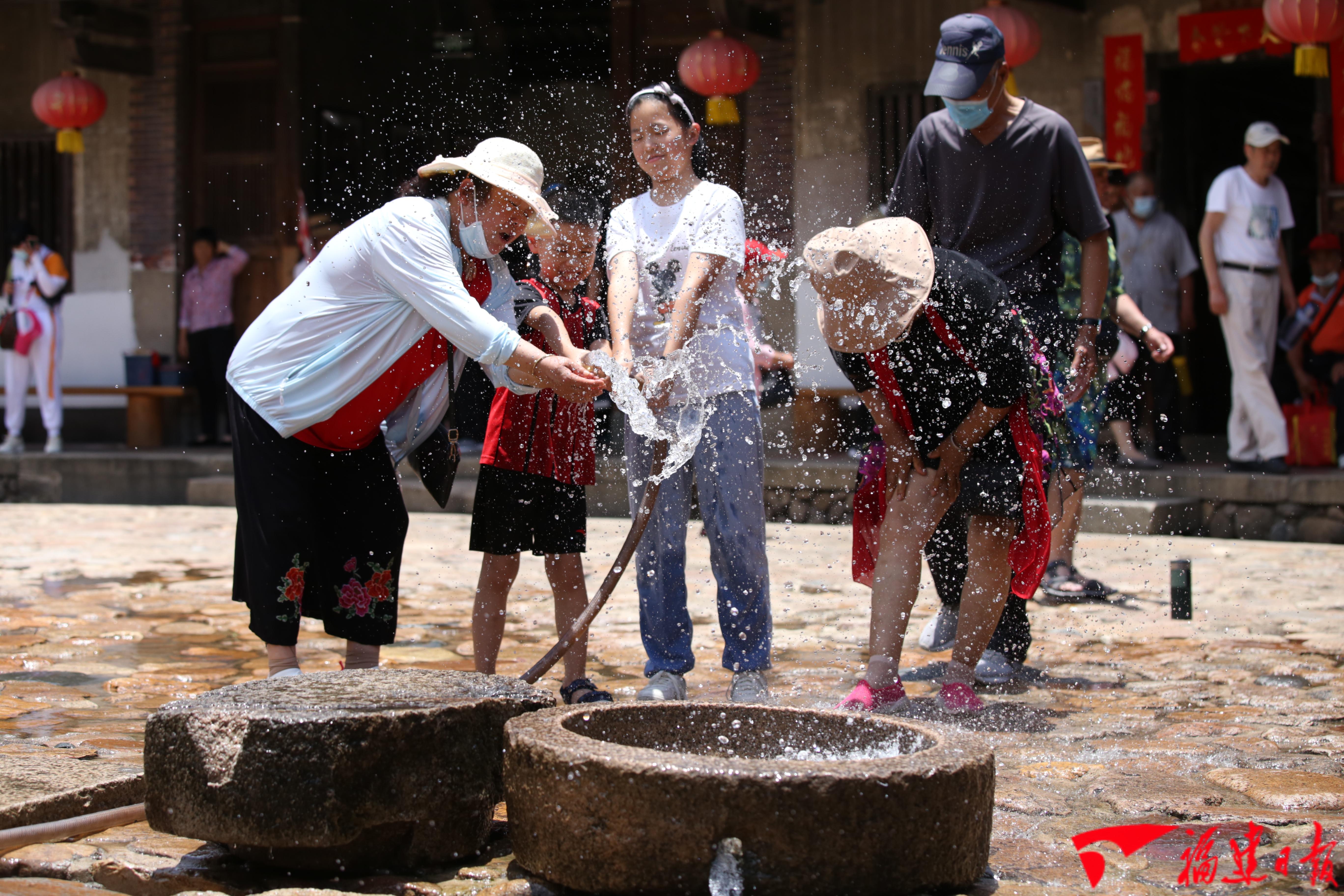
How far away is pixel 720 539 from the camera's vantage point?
3879 mm

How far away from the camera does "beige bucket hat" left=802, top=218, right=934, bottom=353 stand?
3.49 m

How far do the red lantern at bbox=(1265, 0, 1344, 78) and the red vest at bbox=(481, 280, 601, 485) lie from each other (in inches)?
238

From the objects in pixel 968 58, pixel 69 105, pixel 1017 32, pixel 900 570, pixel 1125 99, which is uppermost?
pixel 69 105

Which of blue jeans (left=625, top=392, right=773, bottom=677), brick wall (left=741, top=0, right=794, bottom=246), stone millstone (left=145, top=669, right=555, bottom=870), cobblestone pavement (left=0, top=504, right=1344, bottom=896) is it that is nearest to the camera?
stone millstone (left=145, top=669, right=555, bottom=870)

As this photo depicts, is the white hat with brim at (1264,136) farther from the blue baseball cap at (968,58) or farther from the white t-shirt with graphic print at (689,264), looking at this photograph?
the white t-shirt with graphic print at (689,264)

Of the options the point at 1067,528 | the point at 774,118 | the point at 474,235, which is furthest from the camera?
the point at 774,118

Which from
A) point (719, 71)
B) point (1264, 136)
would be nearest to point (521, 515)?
point (1264, 136)

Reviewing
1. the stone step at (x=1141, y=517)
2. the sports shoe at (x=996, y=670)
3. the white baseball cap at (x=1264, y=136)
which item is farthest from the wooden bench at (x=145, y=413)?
the sports shoe at (x=996, y=670)

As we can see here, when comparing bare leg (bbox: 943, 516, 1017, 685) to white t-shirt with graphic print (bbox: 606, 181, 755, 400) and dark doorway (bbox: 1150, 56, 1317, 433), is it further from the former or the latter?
dark doorway (bbox: 1150, 56, 1317, 433)


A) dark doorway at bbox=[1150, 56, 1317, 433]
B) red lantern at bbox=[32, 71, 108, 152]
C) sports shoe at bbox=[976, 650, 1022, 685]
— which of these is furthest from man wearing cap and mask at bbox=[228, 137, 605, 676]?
red lantern at bbox=[32, 71, 108, 152]

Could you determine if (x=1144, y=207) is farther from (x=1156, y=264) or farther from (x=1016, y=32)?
(x=1016, y=32)

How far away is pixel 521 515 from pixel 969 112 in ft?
5.66

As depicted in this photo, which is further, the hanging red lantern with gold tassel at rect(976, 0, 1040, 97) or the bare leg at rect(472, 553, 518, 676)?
the hanging red lantern with gold tassel at rect(976, 0, 1040, 97)

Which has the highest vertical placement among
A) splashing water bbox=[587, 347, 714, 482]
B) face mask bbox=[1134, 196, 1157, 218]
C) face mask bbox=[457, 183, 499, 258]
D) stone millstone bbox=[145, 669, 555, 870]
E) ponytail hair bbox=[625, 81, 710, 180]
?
face mask bbox=[1134, 196, 1157, 218]
